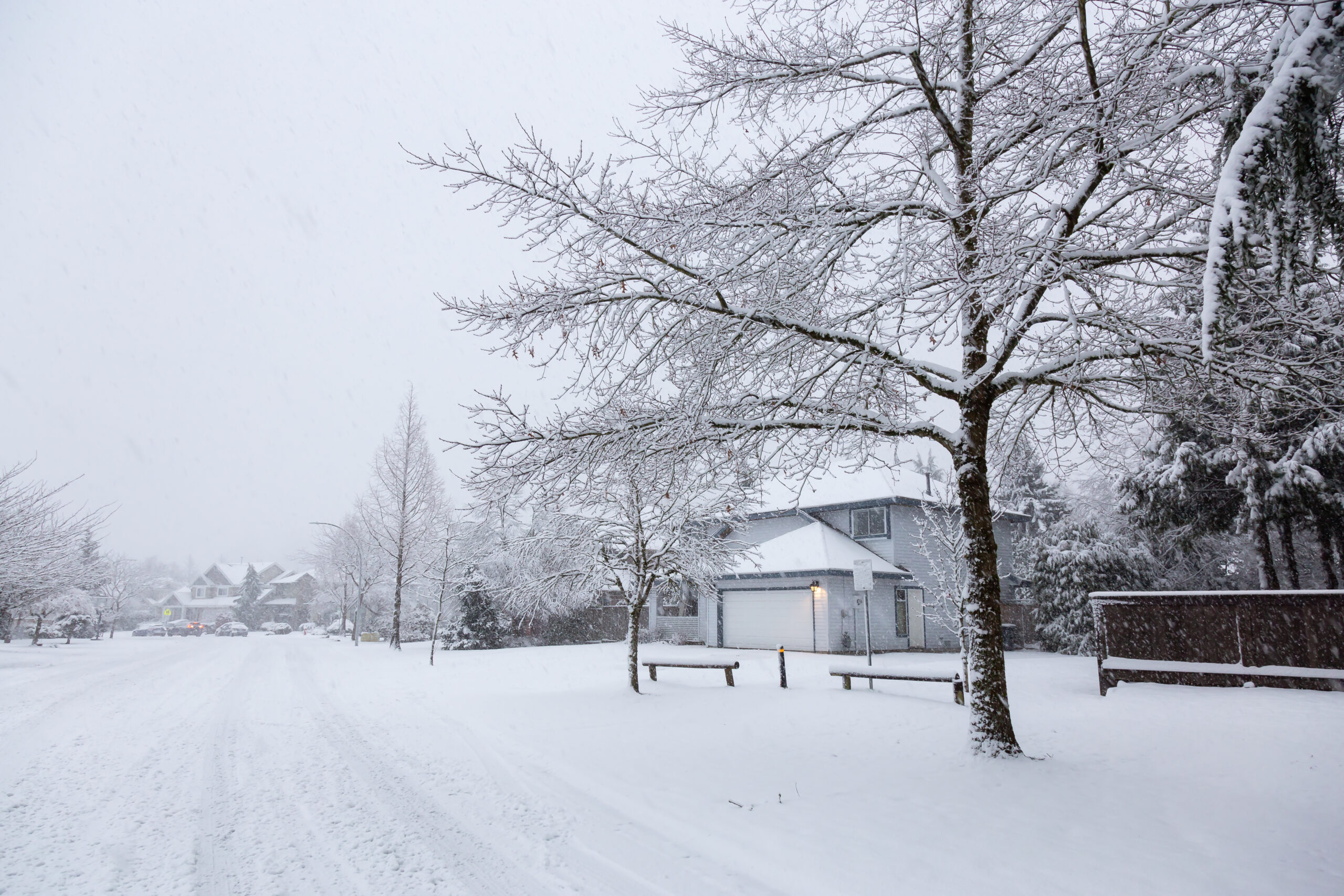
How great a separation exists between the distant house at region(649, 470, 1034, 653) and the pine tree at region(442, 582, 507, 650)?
945cm

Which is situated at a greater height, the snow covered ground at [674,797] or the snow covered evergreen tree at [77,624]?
the snow covered ground at [674,797]

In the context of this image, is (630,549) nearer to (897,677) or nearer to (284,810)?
(897,677)

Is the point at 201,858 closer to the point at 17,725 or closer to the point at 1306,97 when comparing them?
the point at 17,725

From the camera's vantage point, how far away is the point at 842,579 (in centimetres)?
2370

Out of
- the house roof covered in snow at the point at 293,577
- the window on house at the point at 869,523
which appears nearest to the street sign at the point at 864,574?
the window on house at the point at 869,523

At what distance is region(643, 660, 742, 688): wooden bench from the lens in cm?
1338

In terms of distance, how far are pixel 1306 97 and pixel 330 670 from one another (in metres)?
21.0

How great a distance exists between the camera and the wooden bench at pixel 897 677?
36.2ft

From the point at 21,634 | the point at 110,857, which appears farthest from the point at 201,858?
the point at 21,634

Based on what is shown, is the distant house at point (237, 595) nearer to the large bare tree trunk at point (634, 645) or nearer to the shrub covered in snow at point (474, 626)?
the shrub covered in snow at point (474, 626)

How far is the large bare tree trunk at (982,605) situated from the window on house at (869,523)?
19.3 meters

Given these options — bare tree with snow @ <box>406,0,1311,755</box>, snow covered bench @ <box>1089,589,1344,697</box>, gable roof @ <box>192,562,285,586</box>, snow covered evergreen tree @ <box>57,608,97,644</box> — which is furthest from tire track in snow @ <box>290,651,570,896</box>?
gable roof @ <box>192,562,285,586</box>

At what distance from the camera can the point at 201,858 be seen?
4.56 meters

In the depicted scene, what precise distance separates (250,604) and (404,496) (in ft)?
176
